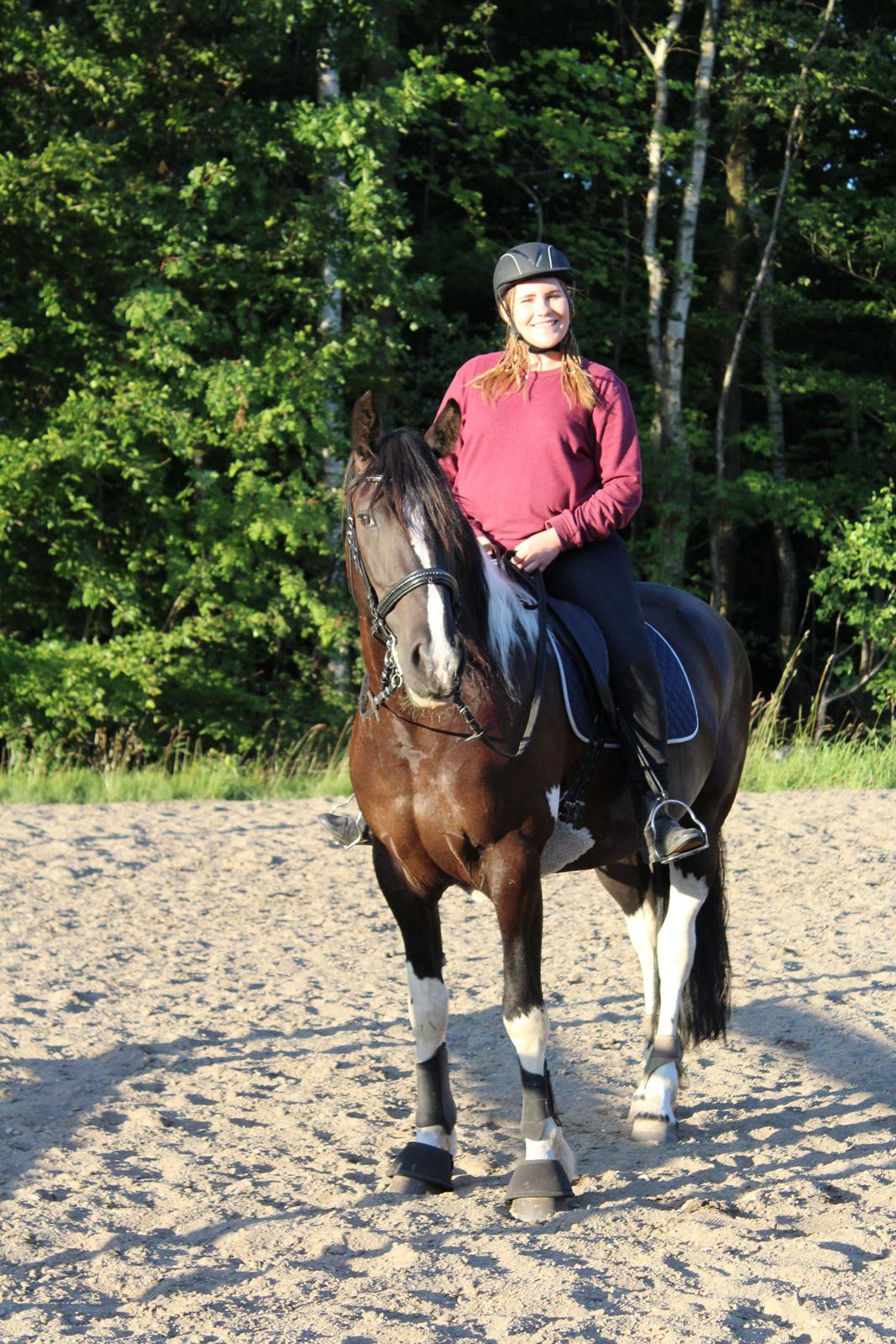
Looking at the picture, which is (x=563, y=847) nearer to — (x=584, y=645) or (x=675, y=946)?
(x=584, y=645)

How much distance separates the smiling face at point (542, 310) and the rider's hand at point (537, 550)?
61 centimetres

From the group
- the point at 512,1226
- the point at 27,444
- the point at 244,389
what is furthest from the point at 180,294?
the point at 512,1226

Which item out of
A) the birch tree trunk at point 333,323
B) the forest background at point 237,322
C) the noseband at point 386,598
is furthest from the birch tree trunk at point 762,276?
the noseband at point 386,598

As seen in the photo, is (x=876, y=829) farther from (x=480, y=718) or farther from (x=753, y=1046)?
(x=480, y=718)

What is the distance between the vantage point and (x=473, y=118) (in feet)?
62.1

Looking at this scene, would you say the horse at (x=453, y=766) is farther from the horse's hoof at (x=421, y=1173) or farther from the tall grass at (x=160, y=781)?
the tall grass at (x=160, y=781)

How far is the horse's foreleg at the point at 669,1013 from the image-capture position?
4957 millimetres

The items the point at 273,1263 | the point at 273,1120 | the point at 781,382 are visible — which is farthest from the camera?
the point at 781,382

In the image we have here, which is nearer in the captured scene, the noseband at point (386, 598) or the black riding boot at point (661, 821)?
the noseband at point (386, 598)

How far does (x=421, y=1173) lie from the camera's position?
433cm

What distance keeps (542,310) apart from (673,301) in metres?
15.7

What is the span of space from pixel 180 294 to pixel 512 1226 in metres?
12.5

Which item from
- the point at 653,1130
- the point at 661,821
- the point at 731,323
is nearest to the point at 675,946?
the point at 653,1130

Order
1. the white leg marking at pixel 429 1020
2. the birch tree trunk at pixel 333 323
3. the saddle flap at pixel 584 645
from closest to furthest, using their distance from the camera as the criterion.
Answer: the white leg marking at pixel 429 1020 → the saddle flap at pixel 584 645 → the birch tree trunk at pixel 333 323
